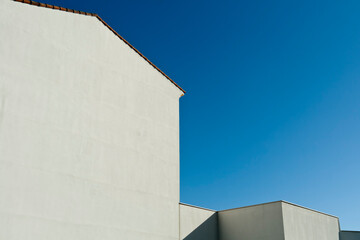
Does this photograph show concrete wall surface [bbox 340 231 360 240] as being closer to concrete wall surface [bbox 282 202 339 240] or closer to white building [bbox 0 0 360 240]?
concrete wall surface [bbox 282 202 339 240]

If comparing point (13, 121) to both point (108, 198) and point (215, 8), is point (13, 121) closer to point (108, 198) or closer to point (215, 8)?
point (108, 198)

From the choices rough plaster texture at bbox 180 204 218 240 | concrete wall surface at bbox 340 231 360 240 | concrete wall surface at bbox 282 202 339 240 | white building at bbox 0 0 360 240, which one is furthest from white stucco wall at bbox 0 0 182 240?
concrete wall surface at bbox 340 231 360 240

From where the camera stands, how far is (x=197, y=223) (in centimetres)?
1591

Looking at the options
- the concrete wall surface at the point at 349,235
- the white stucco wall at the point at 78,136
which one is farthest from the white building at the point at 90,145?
the concrete wall surface at the point at 349,235

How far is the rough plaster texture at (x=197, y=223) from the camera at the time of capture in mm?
15117

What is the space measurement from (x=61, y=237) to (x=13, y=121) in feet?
12.2

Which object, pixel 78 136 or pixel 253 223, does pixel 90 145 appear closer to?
pixel 78 136

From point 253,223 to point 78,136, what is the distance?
8841 millimetres

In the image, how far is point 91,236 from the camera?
37.5ft

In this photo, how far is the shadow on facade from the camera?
15616 millimetres

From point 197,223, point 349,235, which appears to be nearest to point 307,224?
point 349,235

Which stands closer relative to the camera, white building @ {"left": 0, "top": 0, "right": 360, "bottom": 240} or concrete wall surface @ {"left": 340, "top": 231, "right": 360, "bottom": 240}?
white building @ {"left": 0, "top": 0, "right": 360, "bottom": 240}

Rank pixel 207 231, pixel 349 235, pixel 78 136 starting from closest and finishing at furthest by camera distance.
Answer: pixel 78 136 < pixel 207 231 < pixel 349 235

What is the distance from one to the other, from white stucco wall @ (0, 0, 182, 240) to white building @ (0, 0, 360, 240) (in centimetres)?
3
